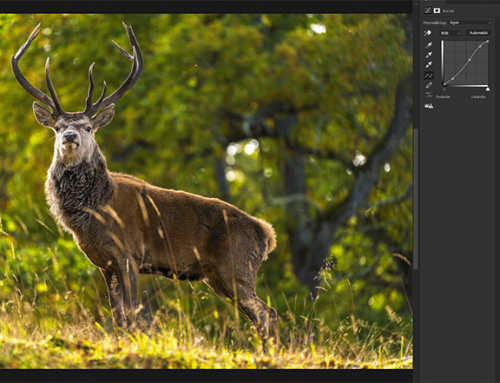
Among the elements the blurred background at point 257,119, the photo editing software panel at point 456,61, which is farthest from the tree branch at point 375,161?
the photo editing software panel at point 456,61

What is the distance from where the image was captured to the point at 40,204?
1363 cm

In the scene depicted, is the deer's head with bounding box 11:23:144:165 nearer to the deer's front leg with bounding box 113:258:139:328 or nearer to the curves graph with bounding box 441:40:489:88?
the deer's front leg with bounding box 113:258:139:328

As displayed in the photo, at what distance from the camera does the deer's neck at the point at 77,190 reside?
5.72 metres

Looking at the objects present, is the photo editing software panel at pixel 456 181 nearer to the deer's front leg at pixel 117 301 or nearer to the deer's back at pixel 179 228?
the deer's back at pixel 179 228

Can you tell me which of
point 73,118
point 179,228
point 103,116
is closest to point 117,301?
point 179,228

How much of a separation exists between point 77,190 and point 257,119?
29.8ft

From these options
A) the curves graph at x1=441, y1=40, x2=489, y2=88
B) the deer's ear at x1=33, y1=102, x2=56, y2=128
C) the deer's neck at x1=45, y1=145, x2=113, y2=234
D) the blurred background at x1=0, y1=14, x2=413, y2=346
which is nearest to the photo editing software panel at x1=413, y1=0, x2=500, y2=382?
the curves graph at x1=441, y1=40, x2=489, y2=88

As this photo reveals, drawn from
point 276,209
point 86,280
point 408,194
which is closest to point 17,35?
point 86,280

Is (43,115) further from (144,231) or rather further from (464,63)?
(464,63)

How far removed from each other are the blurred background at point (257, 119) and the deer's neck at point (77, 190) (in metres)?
6.67

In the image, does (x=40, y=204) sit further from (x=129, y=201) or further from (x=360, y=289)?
(x=129, y=201)

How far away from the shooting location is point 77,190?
19.1 feet

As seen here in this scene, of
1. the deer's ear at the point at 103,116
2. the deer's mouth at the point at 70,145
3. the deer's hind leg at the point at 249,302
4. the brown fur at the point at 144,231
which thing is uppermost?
the deer's ear at the point at 103,116

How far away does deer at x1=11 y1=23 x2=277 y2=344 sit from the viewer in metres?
5.61
